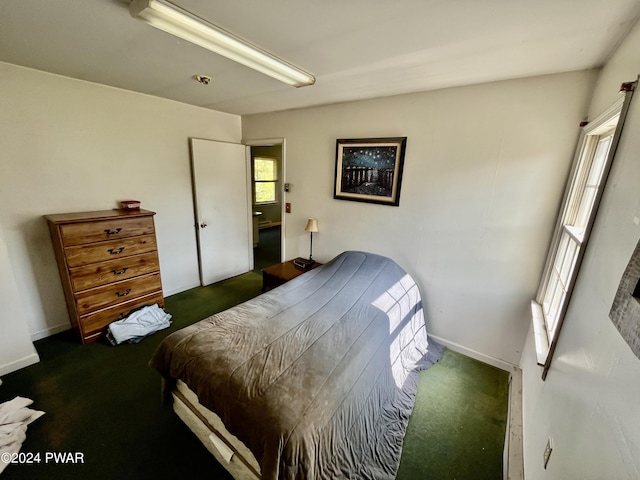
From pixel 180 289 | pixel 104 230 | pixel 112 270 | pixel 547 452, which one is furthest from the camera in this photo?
pixel 180 289

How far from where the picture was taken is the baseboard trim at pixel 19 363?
6.30 feet

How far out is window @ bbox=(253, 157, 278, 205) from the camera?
629 centimetres

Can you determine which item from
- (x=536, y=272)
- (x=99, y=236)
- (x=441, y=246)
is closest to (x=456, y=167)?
(x=441, y=246)

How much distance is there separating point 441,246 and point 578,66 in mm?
1452

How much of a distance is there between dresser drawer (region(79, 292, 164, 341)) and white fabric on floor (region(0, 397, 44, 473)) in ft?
2.19

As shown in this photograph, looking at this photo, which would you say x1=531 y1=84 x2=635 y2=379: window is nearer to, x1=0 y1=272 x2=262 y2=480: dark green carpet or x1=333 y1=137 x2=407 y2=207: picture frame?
x1=333 y1=137 x2=407 y2=207: picture frame

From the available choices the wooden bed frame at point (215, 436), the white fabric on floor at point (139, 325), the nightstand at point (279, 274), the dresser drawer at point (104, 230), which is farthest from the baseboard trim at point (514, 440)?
the dresser drawer at point (104, 230)

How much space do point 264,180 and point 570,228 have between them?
603cm

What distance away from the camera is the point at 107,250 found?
2.31 m

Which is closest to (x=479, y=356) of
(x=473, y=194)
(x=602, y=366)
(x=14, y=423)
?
(x=473, y=194)

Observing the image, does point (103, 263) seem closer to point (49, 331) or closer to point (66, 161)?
point (49, 331)

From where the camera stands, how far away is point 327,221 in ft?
9.70

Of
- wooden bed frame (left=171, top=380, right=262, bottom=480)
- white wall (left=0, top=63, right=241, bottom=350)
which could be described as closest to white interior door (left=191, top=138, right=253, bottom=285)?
white wall (left=0, top=63, right=241, bottom=350)

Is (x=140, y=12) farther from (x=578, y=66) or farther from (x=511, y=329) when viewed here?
(x=511, y=329)
